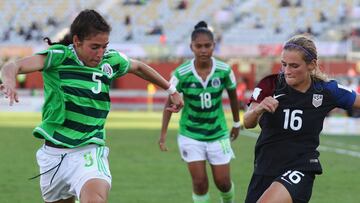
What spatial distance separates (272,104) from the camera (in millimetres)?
6520

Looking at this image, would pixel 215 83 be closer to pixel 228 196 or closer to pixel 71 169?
pixel 228 196

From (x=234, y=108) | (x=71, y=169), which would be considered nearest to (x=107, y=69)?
(x=71, y=169)

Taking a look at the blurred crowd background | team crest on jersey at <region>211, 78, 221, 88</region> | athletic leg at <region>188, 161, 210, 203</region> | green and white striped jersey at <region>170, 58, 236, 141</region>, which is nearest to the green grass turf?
athletic leg at <region>188, 161, 210, 203</region>

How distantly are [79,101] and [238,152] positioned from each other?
1327 cm

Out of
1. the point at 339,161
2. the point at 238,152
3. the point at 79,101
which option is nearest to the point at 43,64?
the point at 79,101

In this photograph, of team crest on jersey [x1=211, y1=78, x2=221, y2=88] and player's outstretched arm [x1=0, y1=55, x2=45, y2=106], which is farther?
team crest on jersey [x1=211, y1=78, x2=221, y2=88]

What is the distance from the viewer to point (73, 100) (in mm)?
6977

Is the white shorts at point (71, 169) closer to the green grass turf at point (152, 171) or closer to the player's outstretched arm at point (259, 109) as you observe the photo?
the player's outstretched arm at point (259, 109)

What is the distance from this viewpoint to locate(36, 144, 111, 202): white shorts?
271 inches

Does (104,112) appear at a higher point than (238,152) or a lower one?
higher

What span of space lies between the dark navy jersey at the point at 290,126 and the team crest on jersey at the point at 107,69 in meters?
1.23

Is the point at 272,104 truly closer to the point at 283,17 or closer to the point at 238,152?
the point at 238,152

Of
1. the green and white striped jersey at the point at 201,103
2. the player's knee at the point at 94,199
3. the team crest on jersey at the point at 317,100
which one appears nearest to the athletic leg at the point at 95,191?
the player's knee at the point at 94,199

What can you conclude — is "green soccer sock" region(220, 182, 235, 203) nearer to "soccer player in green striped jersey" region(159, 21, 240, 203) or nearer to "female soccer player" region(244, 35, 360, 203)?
"soccer player in green striped jersey" region(159, 21, 240, 203)
